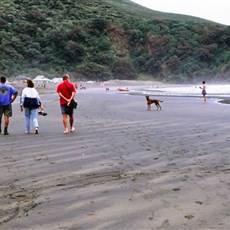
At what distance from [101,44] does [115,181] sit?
294 feet

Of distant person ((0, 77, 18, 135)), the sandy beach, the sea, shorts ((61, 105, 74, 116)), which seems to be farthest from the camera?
the sea

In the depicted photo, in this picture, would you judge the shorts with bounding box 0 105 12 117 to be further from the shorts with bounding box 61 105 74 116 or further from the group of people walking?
the shorts with bounding box 61 105 74 116

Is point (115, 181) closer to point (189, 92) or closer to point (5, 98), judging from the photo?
point (5, 98)

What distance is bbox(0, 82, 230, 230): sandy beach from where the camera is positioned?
4.05 m

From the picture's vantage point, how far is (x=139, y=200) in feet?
15.3

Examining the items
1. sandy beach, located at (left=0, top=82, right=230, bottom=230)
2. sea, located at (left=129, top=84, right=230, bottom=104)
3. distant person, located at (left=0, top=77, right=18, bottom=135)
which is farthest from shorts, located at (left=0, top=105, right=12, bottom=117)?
sea, located at (left=129, top=84, right=230, bottom=104)

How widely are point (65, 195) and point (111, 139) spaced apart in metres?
4.87

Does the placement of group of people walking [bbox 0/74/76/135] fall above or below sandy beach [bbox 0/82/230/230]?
above

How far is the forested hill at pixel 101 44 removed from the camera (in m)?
A: 82.5

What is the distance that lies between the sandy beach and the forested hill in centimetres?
6688

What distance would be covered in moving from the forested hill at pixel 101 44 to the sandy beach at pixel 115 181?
6688 cm

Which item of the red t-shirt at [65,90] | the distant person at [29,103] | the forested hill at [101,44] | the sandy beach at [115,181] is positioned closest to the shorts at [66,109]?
the red t-shirt at [65,90]

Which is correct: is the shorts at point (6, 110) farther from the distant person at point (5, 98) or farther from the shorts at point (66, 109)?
the shorts at point (66, 109)

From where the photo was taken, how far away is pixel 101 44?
9350cm
